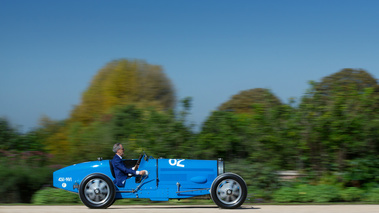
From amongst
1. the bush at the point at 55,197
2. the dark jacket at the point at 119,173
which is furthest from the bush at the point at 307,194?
the bush at the point at 55,197

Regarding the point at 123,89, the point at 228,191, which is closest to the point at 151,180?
the point at 228,191

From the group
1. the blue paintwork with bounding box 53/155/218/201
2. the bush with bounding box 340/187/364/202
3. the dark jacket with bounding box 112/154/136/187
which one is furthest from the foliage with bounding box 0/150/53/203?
the bush with bounding box 340/187/364/202

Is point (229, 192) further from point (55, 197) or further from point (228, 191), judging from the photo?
point (55, 197)

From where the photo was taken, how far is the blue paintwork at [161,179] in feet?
32.7

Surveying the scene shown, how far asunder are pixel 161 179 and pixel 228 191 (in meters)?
1.37

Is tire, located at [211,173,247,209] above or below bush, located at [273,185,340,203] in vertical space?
above

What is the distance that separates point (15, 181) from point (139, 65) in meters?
11.7

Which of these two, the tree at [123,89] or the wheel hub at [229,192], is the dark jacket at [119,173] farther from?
the tree at [123,89]

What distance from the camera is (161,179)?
9992 mm

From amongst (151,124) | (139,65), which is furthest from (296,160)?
(139,65)

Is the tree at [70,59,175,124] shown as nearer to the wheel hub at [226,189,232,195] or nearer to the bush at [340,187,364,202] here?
the bush at [340,187,364,202]

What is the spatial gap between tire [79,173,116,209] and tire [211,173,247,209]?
2.01 metres

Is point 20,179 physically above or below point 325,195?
above

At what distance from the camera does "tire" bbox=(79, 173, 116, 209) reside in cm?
970
